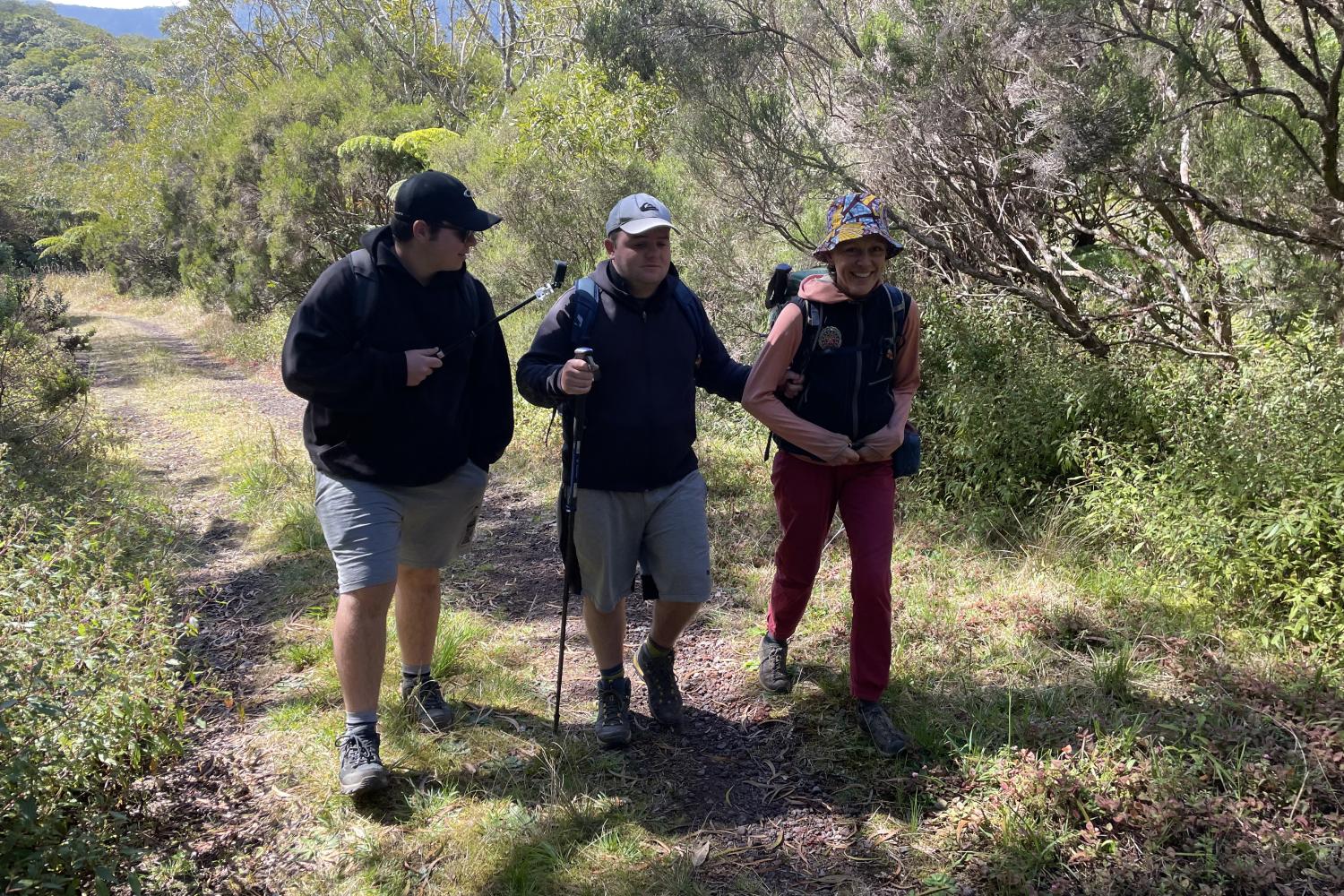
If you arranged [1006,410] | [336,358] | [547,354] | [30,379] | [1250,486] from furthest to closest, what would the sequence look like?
[30,379]
[1006,410]
[1250,486]
[547,354]
[336,358]

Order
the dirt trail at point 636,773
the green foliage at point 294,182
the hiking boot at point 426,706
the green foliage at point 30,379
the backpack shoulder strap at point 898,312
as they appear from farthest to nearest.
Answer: the green foliage at point 294,182 → the green foliage at point 30,379 → the hiking boot at point 426,706 → the backpack shoulder strap at point 898,312 → the dirt trail at point 636,773

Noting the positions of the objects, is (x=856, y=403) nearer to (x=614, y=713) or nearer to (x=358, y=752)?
(x=614, y=713)

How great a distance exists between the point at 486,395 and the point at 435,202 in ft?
2.59

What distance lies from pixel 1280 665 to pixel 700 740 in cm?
246

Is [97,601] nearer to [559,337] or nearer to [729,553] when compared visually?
[559,337]

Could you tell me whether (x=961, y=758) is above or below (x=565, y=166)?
below

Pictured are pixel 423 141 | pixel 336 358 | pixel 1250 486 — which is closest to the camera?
pixel 336 358

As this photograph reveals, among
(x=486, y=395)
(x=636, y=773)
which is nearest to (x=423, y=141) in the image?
(x=486, y=395)

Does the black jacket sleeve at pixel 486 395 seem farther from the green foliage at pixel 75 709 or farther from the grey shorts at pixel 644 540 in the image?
the green foliage at pixel 75 709

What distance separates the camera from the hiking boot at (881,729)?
3414 mm

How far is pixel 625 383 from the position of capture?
3.29m

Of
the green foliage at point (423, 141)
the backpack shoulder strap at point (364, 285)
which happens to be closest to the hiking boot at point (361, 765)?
the backpack shoulder strap at point (364, 285)

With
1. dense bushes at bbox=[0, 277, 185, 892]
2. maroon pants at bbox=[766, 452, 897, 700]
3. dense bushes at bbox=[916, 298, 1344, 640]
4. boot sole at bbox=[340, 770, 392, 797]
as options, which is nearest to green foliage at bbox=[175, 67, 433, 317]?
dense bushes at bbox=[0, 277, 185, 892]

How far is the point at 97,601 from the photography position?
3807 millimetres
